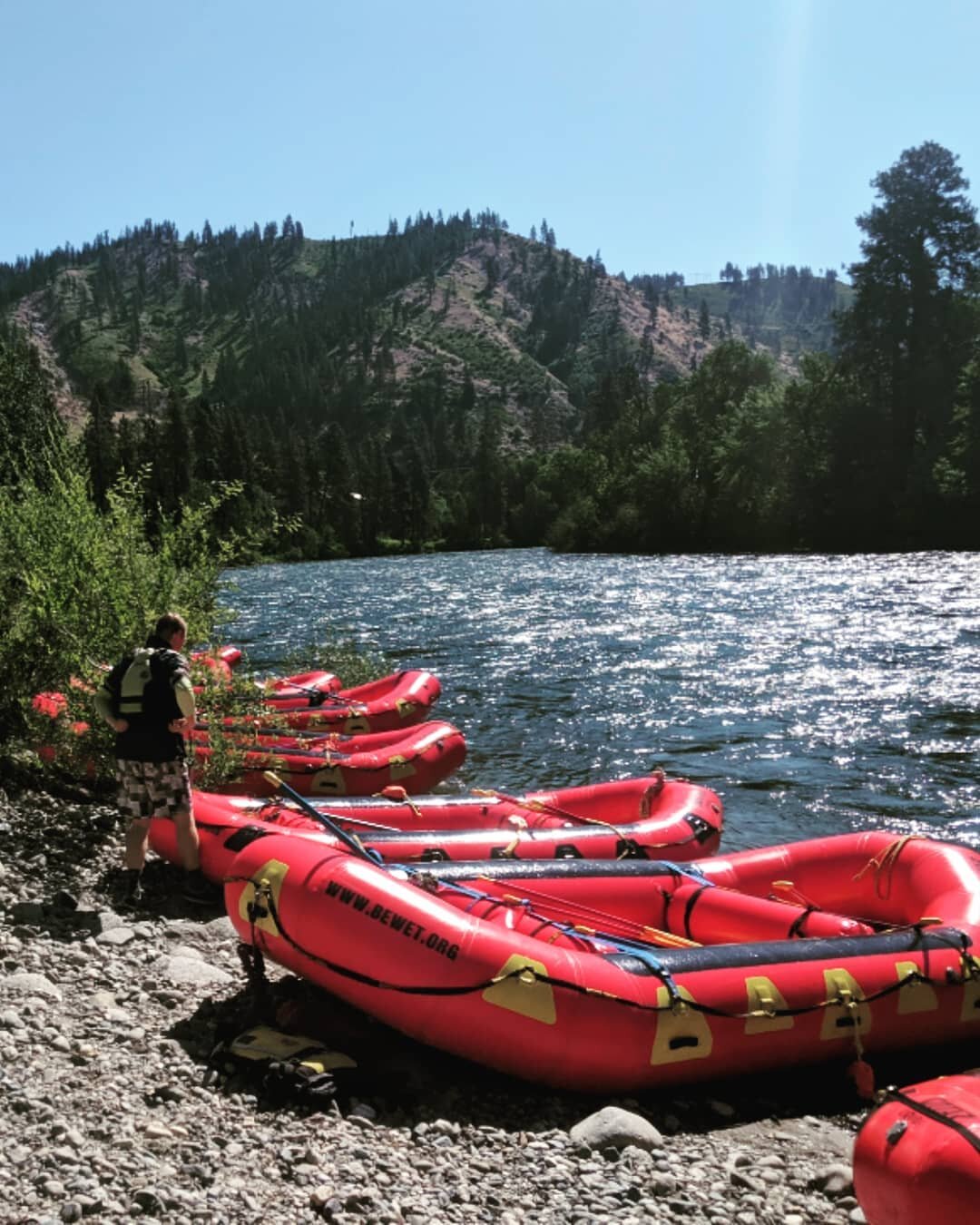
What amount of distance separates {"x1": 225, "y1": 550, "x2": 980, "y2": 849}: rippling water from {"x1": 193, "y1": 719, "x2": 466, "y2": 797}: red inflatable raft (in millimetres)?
1265

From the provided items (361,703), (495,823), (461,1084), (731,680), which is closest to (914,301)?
(731,680)

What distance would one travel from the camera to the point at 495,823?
26.2ft

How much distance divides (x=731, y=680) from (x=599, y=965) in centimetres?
Result: 1331

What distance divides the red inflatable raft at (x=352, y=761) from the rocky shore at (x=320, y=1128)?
3.70 m

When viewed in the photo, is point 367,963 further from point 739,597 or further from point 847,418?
point 847,418

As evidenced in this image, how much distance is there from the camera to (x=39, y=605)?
7598mm

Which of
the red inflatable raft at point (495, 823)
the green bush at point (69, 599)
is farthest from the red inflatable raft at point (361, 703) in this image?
the red inflatable raft at point (495, 823)

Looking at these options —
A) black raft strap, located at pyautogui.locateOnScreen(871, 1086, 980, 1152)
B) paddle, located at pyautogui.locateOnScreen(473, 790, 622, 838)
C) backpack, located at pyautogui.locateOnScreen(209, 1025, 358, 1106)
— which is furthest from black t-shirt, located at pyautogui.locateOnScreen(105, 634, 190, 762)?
black raft strap, located at pyautogui.locateOnScreen(871, 1086, 980, 1152)

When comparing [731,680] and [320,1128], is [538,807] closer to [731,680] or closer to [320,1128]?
[320,1128]

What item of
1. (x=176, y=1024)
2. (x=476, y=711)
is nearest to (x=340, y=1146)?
(x=176, y=1024)

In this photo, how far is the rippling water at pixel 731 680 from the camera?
11.0m

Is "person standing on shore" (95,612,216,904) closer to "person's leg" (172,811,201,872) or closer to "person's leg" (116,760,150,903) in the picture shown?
"person's leg" (116,760,150,903)

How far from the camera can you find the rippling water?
435 inches

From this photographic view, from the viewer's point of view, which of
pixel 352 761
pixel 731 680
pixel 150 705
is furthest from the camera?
pixel 731 680
